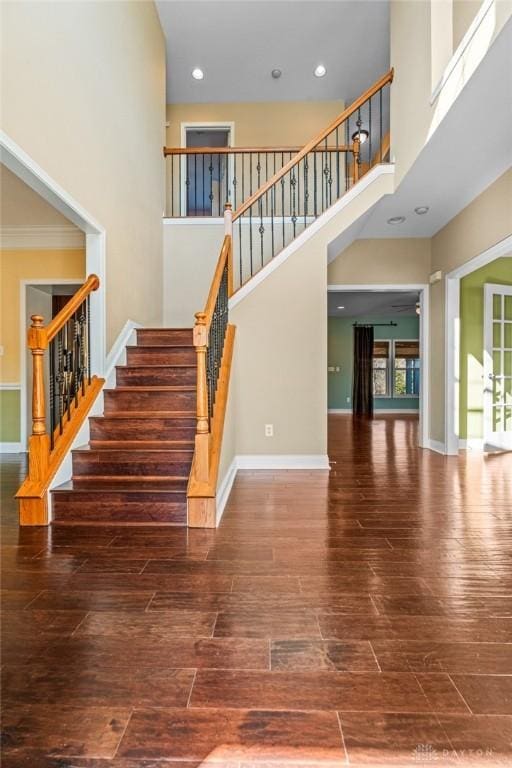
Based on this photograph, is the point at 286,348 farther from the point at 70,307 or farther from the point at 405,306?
the point at 405,306

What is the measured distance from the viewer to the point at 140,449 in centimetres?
321

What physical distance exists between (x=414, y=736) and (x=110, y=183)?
4.28 meters

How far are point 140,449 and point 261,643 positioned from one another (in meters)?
1.95

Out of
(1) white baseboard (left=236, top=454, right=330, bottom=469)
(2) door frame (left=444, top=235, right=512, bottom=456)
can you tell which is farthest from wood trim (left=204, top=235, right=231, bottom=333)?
(2) door frame (left=444, top=235, right=512, bottom=456)

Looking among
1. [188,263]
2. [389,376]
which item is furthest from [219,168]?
[389,376]

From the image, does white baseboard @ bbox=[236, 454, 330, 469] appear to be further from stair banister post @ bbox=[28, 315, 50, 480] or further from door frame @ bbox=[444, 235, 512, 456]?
stair banister post @ bbox=[28, 315, 50, 480]

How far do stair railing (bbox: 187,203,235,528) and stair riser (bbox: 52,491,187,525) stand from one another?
0.15 m

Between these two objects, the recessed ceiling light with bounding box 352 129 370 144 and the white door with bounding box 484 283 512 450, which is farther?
the white door with bounding box 484 283 512 450

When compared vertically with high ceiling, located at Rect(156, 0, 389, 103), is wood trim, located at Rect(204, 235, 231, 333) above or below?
below

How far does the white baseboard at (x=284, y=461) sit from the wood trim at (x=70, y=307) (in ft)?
7.44

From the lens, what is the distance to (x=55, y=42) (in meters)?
2.80

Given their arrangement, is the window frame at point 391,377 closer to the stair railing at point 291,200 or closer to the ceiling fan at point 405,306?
the ceiling fan at point 405,306

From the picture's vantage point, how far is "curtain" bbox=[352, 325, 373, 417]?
11.9 metres

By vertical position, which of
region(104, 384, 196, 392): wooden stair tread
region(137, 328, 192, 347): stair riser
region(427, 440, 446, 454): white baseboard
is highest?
region(137, 328, 192, 347): stair riser
